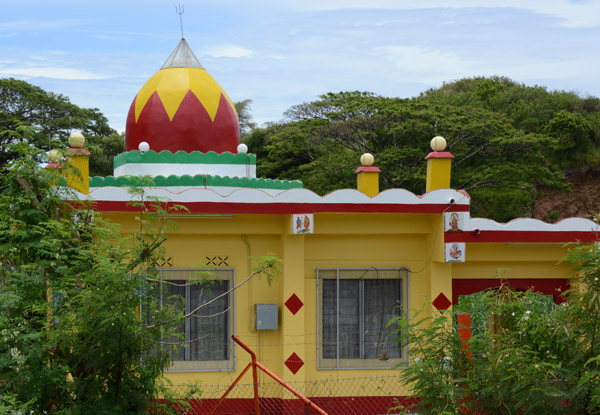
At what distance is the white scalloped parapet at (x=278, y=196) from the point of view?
10812 mm

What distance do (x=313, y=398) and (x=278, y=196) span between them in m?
3.40

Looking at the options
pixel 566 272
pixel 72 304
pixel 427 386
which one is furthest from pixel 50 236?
pixel 566 272

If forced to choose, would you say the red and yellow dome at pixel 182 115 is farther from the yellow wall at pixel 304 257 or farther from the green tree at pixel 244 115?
the green tree at pixel 244 115

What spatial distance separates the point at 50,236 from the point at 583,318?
533 cm

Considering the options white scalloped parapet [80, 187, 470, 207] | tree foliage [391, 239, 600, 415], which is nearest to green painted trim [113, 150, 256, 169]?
white scalloped parapet [80, 187, 470, 207]

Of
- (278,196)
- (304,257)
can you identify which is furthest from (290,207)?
(304,257)

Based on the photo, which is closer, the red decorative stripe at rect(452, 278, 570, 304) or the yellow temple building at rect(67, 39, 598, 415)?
the yellow temple building at rect(67, 39, 598, 415)

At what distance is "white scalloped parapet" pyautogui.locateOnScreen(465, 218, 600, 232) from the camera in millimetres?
11789

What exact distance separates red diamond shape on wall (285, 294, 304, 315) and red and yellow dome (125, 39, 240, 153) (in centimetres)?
352

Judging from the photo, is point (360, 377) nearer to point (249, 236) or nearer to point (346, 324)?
point (346, 324)

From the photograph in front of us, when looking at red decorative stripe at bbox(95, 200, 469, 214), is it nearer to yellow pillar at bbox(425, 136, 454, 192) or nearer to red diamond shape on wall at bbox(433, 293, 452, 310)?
yellow pillar at bbox(425, 136, 454, 192)

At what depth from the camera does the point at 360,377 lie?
11805 millimetres

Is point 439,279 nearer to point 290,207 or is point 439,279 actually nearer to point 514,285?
point 514,285

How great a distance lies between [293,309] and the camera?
37.2ft
